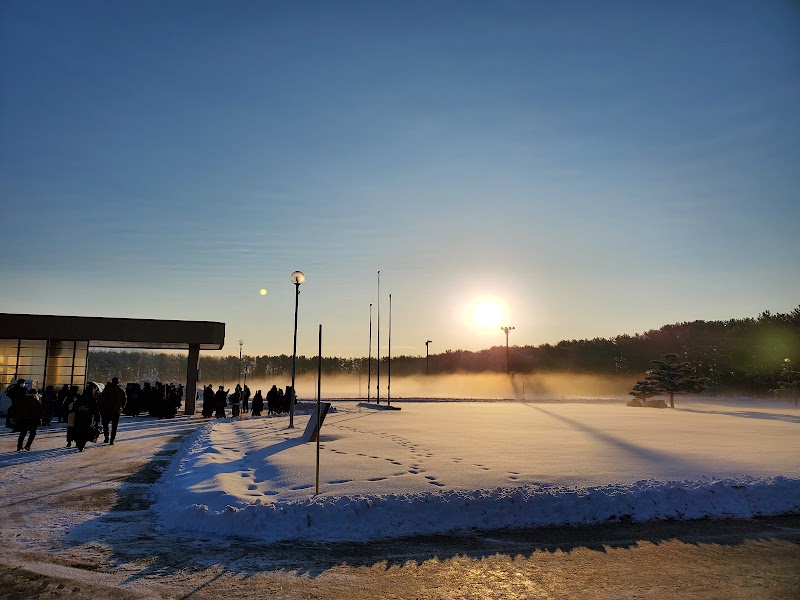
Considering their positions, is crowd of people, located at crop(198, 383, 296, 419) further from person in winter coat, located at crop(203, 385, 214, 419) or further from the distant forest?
the distant forest

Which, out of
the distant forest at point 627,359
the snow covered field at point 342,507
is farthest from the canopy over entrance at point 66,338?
the distant forest at point 627,359

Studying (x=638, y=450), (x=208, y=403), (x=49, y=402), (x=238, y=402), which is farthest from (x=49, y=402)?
(x=638, y=450)

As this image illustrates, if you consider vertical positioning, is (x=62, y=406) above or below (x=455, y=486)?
above

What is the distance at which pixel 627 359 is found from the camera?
114625 millimetres

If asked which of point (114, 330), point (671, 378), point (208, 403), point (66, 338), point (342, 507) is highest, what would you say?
point (114, 330)

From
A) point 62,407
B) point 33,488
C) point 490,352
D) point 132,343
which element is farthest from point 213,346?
point 490,352

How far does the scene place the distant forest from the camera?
7369 cm

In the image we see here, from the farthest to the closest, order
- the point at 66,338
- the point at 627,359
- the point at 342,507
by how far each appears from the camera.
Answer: the point at 627,359 < the point at 66,338 < the point at 342,507

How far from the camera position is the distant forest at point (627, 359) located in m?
73.7

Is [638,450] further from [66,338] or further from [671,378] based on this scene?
[671,378]

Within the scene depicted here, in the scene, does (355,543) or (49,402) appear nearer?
(355,543)

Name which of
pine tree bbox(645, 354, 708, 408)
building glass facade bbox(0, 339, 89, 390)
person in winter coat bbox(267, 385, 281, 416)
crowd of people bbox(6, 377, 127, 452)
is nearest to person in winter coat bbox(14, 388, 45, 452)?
crowd of people bbox(6, 377, 127, 452)

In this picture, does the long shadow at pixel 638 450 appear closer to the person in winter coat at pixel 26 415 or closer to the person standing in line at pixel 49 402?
the person in winter coat at pixel 26 415

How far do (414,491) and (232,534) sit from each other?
113 inches
